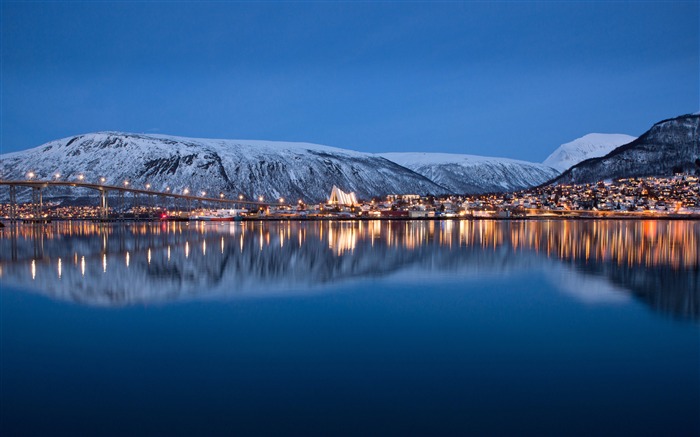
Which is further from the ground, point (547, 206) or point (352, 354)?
point (547, 206)

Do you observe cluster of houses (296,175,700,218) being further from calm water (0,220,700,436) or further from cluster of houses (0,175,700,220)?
calm water (0,220,700,436)

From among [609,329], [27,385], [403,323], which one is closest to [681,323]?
[609,329]

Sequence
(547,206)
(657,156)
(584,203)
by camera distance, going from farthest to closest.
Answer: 1. (657,156)
2. (547,206)
3. (584,203)

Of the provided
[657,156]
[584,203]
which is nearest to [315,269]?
[584,203]

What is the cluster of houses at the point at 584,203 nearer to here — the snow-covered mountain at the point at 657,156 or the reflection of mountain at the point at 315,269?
the snow-covered mountain at the point at 657,156

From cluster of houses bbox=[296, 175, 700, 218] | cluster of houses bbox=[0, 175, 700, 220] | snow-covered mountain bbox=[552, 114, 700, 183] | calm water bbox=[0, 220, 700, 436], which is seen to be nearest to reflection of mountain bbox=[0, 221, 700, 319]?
calm water bbox=[0, 220, 700, 436]

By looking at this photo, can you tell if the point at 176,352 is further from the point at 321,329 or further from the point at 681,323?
the point at 681,323

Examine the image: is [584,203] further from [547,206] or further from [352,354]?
[352,354]

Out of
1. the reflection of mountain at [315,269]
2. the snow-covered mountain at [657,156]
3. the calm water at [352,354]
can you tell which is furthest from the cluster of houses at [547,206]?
the calm water at [352,354]
